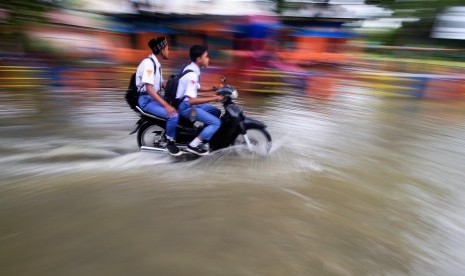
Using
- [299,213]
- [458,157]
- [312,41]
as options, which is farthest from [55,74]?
[458,157]

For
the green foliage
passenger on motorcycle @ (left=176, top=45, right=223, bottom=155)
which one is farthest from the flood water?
the green foliage

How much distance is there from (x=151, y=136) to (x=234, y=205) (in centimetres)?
227

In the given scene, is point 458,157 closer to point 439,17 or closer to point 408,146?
point 408,146

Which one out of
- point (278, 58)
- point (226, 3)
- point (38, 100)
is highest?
point (226, 3)

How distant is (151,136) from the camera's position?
5633 millimetres

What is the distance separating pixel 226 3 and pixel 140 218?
10.1 meters

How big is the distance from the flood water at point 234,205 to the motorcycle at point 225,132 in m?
0.18

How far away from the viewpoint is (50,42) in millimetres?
11438

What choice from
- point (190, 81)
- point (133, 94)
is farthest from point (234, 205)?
point (133, 94)

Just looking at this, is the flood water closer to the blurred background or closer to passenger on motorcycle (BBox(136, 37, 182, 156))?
passenger on motorcycle (BBox(136, 37, 182, 156))

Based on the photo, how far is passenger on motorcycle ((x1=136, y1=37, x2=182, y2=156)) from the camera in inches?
188

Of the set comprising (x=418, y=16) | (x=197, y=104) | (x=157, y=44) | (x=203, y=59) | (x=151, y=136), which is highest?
(x=418, y=16)

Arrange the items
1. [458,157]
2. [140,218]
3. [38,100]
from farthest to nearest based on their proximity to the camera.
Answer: [38,100] → [458,157] → [140,218]

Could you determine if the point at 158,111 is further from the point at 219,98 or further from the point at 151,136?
the point at 219,98
